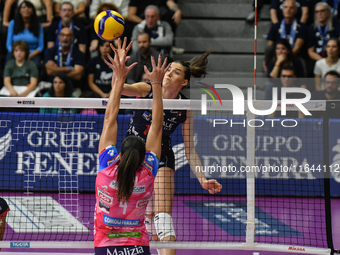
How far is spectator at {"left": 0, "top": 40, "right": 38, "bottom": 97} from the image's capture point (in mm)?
10055

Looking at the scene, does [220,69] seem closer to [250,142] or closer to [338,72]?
[338,72]

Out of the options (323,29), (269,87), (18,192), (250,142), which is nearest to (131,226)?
(250,142)

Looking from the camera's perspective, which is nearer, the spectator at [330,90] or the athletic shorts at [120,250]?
the athletic shorts at [120,250]

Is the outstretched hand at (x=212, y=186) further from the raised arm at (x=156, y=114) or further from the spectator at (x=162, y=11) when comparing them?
the spectator at (x=162, y=11)

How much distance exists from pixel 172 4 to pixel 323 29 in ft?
12.1

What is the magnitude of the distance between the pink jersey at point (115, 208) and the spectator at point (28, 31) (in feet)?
24.4

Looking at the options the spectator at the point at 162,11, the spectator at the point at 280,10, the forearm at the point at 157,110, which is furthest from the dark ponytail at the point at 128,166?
the spectator at the point at 280,10

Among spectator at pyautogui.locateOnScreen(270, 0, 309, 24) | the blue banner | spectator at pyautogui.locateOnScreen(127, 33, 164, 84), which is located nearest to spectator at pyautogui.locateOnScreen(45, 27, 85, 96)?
spectator at pyautogui.locateOnScreen(127, 33, 164, 84)

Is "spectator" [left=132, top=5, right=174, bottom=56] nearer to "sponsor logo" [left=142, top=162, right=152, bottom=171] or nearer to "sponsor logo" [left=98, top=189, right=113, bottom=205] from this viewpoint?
"sponsor logo" [left=142, top=162, right=152, bottom=171]

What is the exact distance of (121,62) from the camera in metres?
3.92

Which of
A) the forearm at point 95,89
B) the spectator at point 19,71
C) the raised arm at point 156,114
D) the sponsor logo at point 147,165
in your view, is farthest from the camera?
the forearm at point 95,89

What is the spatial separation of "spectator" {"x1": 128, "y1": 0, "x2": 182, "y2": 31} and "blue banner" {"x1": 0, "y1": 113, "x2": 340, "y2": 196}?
3.46 metres

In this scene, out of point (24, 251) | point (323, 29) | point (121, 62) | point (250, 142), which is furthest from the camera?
point (323, 29)

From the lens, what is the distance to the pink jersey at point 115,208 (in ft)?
11.8
